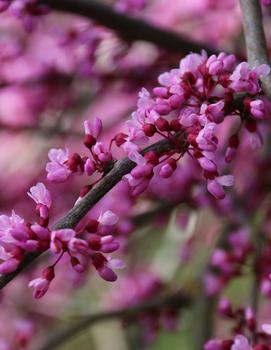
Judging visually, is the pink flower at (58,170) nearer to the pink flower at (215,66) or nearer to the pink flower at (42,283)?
the pink flower at (42,283)

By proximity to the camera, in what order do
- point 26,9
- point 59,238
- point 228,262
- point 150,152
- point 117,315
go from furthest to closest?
point 117,315 → point 228,262 → point 26,9 → point 150,152 → point 59,238

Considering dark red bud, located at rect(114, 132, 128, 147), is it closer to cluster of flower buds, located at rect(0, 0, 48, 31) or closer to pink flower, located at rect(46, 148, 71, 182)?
pink flower, located at rect(46, 148, 71, 182)

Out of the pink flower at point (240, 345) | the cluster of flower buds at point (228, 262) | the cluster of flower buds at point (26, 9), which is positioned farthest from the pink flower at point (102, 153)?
the cluster of flower buds at point (228, 262)

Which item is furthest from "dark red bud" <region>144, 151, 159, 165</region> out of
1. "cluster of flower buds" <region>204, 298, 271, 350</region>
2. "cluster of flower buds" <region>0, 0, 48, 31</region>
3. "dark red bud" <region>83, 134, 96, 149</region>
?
"cluster of flower buds" <region>0, 0, 48, 31</region>

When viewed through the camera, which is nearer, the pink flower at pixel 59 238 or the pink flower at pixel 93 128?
the pink flower at pixel 59 238

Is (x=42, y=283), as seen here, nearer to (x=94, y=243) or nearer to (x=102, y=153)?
(x=94, y=243)

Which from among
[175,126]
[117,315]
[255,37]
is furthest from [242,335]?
[117,315]
